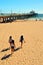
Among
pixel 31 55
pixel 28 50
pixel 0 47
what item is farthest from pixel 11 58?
pixel 0 47

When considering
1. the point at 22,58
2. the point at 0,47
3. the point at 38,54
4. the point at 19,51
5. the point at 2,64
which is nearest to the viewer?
the point at 2,64

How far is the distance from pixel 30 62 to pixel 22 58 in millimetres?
984

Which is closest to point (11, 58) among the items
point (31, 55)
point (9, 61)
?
point (9, 61)

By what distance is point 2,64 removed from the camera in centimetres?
1088

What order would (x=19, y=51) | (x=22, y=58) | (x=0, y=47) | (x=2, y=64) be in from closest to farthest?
(x=2, y=64) < (x=22, y=58) < (x=19, y=51) < (x=0, y=47)

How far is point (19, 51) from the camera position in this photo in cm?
1367

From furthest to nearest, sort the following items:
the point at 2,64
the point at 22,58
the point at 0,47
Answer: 1. the point at 0,47
2. the point at 22,58
3. the point at 2,64

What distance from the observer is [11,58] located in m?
12.0

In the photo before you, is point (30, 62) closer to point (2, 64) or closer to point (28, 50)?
point (2, 64)

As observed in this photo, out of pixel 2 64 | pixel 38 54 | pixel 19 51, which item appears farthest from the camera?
pixel 19 51

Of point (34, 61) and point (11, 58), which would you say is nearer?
point (34, 61)

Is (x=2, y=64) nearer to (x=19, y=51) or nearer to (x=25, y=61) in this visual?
(x=25, y=61)

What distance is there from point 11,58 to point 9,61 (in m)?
0.60

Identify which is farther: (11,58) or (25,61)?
(11,58)
